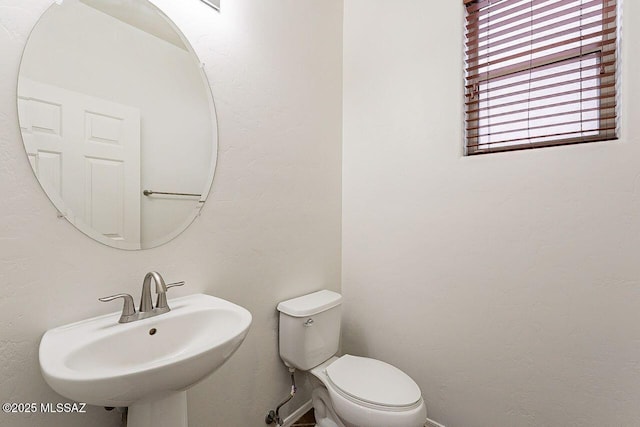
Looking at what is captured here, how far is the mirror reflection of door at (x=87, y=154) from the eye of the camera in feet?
2.66

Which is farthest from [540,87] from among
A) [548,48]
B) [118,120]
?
[118,120]

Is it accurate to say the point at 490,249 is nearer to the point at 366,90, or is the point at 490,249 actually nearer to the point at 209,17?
the point at 366,90

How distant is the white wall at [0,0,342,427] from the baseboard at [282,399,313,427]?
3.8 inches

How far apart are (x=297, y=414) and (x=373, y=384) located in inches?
23.7

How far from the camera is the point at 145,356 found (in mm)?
897

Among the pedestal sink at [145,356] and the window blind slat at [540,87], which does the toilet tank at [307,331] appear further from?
the window blind slat at [540,87]

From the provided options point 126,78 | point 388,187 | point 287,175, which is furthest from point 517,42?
point 126,78

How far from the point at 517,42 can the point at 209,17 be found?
1384 mm

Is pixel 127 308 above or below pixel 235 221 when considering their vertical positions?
below

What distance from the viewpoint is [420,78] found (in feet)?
5.05

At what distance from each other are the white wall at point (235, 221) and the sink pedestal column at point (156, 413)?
0.20 metres

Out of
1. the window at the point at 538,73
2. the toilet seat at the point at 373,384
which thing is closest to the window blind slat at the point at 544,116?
the window at the point at 538,73

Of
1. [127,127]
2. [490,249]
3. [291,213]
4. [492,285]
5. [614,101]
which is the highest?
[614,101]

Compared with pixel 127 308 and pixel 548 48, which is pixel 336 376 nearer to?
pixel 127 308
